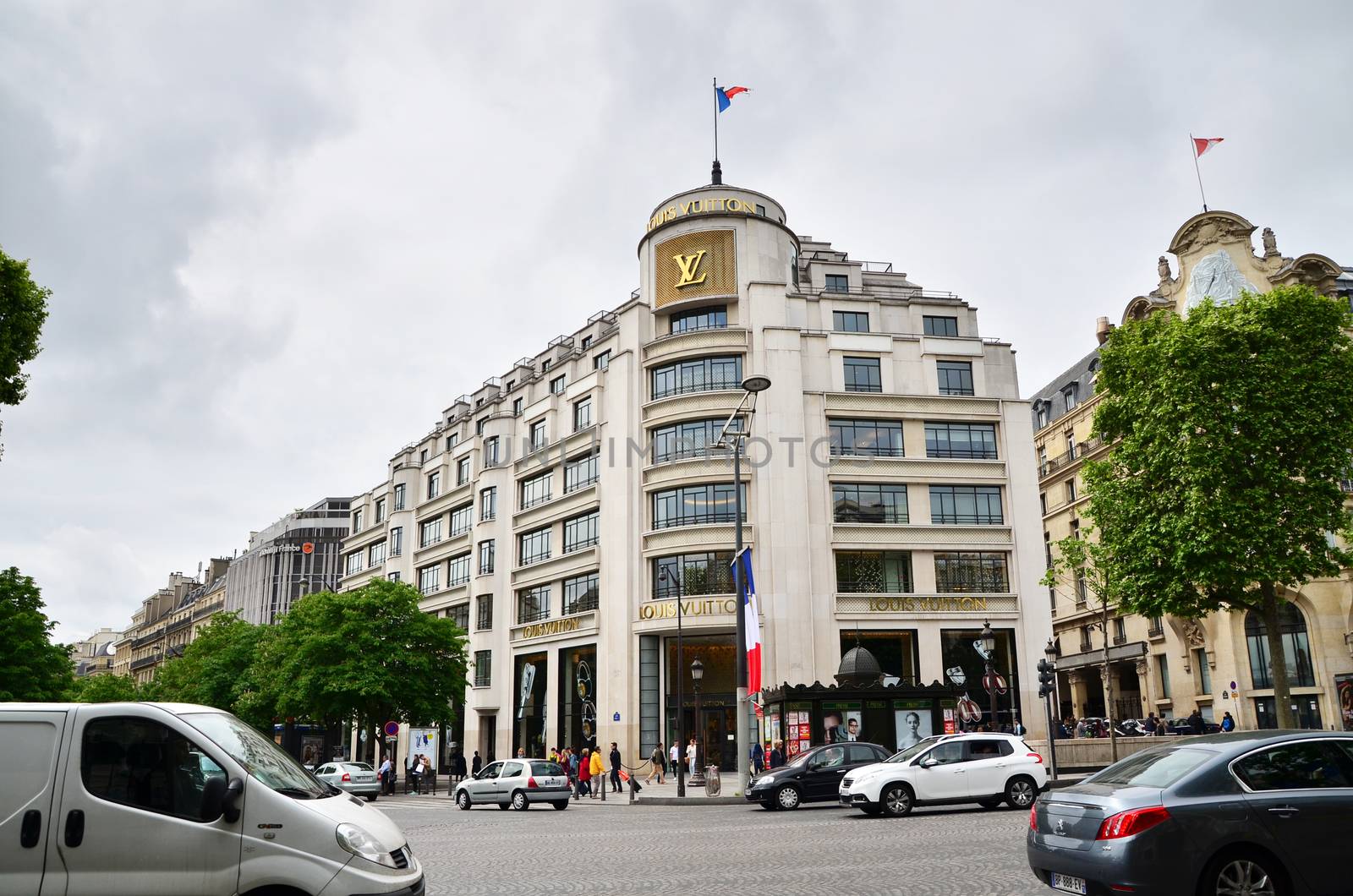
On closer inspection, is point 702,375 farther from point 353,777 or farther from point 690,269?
point 353,777

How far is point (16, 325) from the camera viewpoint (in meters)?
20.0

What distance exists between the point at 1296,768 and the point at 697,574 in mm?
37162

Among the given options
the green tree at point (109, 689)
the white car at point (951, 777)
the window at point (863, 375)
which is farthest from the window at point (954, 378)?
the green tree at point (109, 689)

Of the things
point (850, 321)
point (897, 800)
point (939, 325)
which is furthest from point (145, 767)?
point (939, 325)

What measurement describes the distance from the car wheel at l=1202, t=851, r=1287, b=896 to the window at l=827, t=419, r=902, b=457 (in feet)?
130

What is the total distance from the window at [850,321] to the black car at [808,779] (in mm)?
29372

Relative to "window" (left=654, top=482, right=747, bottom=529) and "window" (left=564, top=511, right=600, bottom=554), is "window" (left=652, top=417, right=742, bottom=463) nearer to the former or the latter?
"window" (left=654, top=482, right=747, bottom=529)

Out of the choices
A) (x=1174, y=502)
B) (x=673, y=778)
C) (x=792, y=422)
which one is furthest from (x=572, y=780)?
(x=1174, y=502)

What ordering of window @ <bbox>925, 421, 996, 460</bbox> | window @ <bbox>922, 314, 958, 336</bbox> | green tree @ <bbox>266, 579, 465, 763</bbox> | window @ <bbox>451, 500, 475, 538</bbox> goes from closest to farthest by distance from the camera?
1. green tree @ <bbox>266, 579, 465, 763</bbox>
2. window @ <bbox>925, 421, 996, 460</bbox>
3. window @ <bbox>922, 314, 958, 336</bbox>
4. window @ <bbox>451, 500, 475, 538</bbox>

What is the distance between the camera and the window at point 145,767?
6.74m

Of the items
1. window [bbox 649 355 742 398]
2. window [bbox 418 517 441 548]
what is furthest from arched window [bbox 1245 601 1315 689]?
window [bbox 418 517 441 548]

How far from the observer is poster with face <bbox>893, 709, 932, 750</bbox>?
118ft

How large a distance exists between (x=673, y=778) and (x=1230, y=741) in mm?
37986

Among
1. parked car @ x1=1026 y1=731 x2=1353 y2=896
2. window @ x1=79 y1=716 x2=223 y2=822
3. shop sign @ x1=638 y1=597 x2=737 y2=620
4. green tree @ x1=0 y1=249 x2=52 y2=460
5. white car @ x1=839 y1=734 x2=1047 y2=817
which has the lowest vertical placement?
white car @ x1=839 y1=734 x2=1047 y2=817
